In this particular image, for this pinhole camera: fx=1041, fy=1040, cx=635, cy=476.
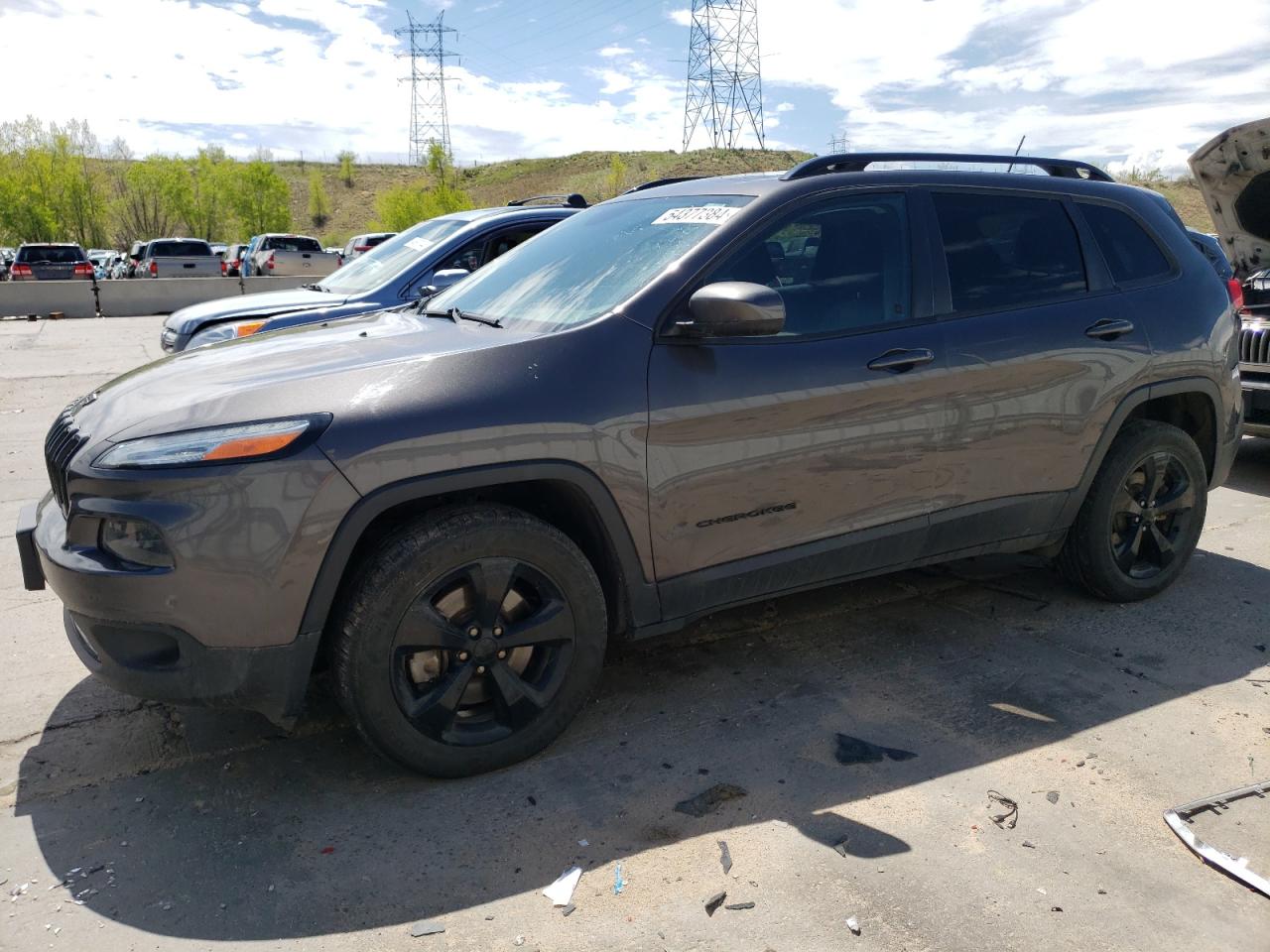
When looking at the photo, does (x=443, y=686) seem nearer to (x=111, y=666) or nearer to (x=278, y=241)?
(x=111, y=666)

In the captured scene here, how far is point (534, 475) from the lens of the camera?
123 inches

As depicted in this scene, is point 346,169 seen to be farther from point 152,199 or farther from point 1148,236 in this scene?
point 1148,236

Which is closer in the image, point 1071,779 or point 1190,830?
point 1190,830

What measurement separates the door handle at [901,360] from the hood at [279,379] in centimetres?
128

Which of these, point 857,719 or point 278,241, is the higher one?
point 278,241

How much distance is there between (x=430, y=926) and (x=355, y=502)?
1.12m

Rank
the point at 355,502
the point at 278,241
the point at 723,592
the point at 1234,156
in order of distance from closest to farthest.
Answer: the point at 355,502 → the point at 723,592 → the point at 1234,156 → the point at 278,241

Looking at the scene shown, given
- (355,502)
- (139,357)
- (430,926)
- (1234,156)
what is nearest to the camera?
(430,926)

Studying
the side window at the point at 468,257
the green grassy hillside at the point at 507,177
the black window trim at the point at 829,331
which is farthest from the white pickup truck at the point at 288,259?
the green grassy hillside at the point at 507,177

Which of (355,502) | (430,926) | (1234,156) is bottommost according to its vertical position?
(430,926)

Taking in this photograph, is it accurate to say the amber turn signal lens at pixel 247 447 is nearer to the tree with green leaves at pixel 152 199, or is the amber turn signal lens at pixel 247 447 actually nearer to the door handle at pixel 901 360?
the door handle at pixel 901 360

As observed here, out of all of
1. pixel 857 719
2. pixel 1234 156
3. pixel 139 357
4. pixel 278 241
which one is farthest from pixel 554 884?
pixel 278 241

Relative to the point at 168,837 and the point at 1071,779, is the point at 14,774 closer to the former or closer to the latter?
the point at 168,837

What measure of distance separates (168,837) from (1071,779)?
8.93 feet
